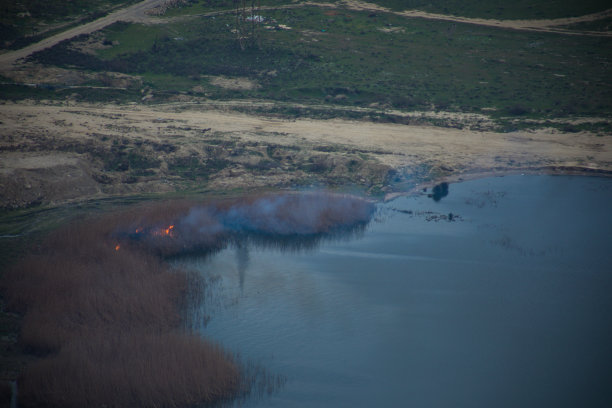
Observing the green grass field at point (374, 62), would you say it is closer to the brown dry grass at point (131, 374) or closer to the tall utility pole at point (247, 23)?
the tall utility pole at point (247, 23)

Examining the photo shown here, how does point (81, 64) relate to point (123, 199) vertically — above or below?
above

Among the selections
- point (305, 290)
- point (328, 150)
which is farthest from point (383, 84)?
point (305, 290)

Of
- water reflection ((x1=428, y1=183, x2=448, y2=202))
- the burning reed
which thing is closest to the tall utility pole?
water reflection ((x1=428, y1=183, x2=448, y2=202))

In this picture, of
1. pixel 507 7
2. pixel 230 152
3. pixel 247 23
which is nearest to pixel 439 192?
pixel 230 152

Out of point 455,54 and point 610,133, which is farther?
point 455,54

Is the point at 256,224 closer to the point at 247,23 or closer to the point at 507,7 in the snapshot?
the point at 247,23

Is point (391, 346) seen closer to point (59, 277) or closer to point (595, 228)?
point (59, 277)
